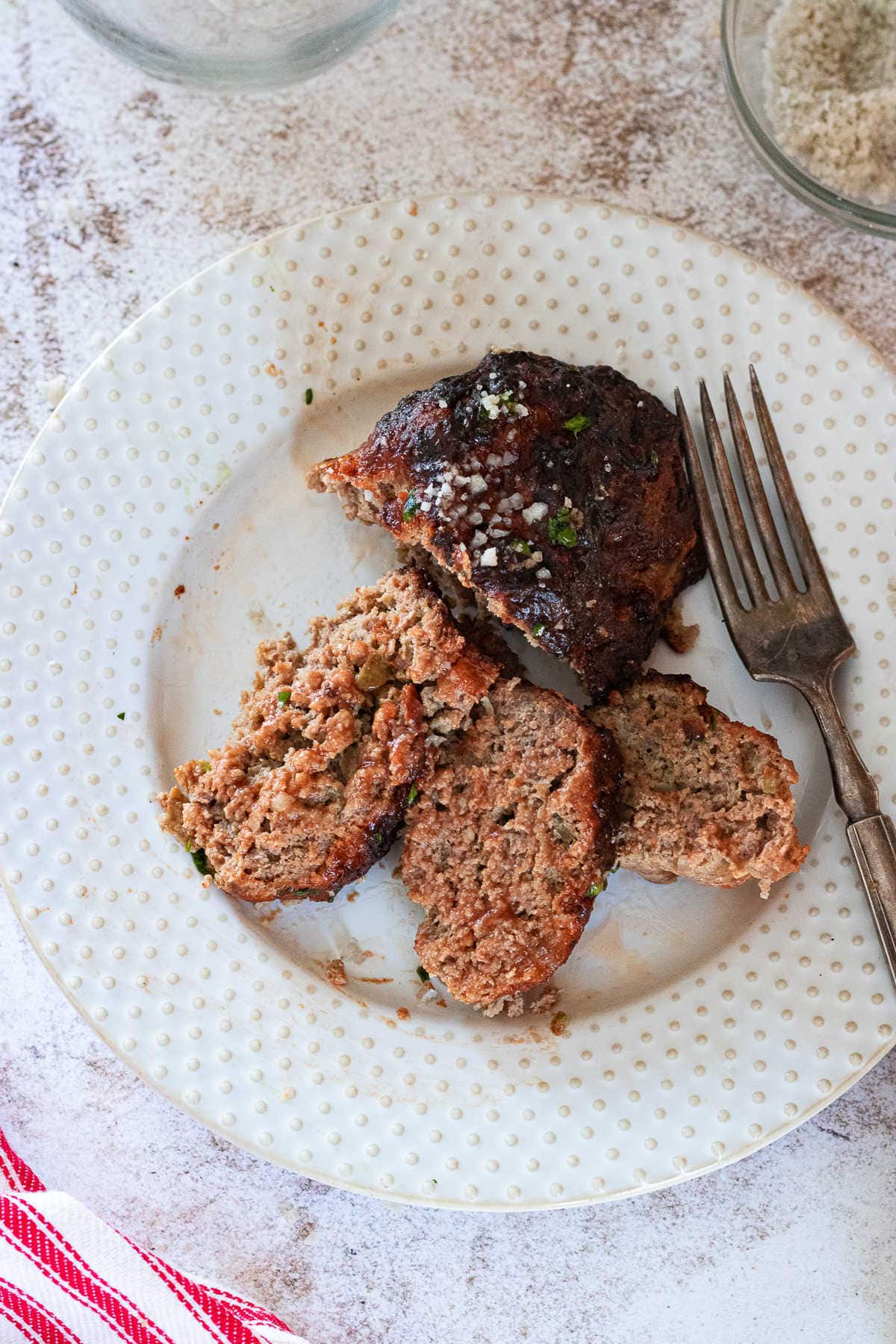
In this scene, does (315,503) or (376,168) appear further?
(376,168)

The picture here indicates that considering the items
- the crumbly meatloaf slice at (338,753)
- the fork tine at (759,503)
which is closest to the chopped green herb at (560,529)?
the crumbly meatloaf slice at (338,753)

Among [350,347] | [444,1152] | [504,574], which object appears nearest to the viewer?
[504,574]

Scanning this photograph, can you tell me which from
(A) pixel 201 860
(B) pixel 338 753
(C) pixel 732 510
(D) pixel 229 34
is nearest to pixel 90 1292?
(A) pixel 201 860

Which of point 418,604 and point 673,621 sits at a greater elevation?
point 418,604

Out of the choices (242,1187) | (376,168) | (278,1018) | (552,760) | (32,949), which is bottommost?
(242,1187)

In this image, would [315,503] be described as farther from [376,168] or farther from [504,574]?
[376,168]

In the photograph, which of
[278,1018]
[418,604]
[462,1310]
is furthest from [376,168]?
[462,1310]

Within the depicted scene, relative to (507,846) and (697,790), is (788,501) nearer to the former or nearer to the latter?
(697,790)

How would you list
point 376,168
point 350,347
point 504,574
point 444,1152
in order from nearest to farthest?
point 504,574, point 444,1152, point 350,347, point 376,168
